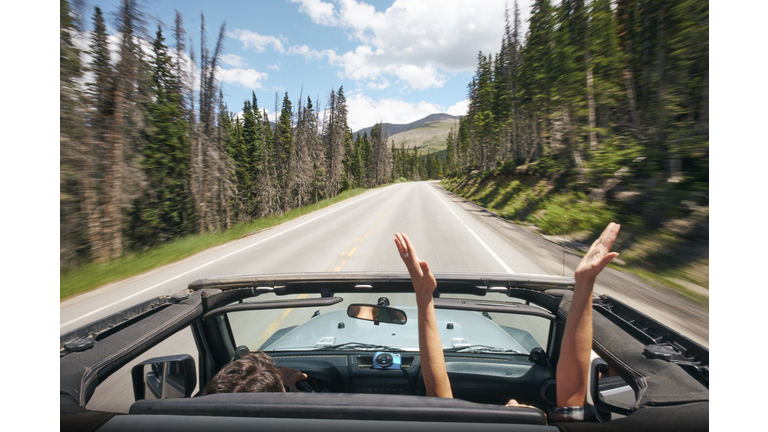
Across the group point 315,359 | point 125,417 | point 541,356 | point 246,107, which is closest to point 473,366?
point 541,356

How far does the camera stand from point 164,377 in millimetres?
1854

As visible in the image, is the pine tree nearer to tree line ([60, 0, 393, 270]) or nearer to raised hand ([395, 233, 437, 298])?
tree line ([60, 0, 393, 270])

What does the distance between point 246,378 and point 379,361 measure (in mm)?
1284

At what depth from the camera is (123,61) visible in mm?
11523

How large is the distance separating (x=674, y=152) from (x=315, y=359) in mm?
12197

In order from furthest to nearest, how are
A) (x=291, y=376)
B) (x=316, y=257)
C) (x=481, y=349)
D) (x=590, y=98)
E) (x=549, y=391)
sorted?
(x=590, y=98), (x=316, y=257), (x=481, y=349), (x=549, y=391), (x=291, y=376)

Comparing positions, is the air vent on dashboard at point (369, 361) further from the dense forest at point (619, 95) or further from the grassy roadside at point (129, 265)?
the dense forest at point (619, 95)

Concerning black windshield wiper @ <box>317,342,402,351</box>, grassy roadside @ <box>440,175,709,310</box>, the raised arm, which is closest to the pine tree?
black windshield wiper @ <box>317,342,402,351</box>

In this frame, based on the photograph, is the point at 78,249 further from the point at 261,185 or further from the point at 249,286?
the point at 261,185

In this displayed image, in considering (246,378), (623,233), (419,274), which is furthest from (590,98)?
(246,378)

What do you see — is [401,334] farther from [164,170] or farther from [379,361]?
[164,170]

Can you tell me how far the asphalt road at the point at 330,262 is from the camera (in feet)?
11.7

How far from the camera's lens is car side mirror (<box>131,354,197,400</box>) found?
5.87 feet

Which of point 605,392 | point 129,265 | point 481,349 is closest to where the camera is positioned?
point 605,392
